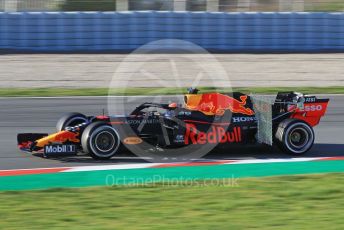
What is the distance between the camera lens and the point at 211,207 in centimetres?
737

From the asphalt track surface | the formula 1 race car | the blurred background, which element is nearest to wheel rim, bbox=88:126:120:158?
the formula 1 race car

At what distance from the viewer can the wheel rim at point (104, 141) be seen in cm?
955

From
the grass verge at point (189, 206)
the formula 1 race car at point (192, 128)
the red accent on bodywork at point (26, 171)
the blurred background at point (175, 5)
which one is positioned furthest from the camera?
the blurred background at point (175, 5)

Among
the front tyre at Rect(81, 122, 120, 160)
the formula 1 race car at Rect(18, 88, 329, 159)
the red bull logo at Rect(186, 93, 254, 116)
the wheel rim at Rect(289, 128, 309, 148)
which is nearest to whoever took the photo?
the front tyre at Rect(81, 122, 120, 160)

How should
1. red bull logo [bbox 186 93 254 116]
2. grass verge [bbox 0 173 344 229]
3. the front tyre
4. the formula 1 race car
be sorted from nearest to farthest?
grass verge [bbox 0 173 344 229]
the front tyre
the formula 1 race car
red bull logo [bbox 186 93 254 116]

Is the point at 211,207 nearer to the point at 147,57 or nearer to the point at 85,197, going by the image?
the point at 85,197

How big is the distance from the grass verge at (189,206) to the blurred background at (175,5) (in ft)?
44.1

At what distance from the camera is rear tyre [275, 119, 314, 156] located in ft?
32.8

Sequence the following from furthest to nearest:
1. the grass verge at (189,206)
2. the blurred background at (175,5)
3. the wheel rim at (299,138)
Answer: the blurred background at (175,5) < the wheel rim at (299,138) < the grass verge at (189,206)

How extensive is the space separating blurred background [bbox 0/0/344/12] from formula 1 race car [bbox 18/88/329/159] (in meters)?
11.7

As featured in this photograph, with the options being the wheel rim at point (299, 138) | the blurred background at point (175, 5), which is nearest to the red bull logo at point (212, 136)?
the wheel rim at point (299, 138)

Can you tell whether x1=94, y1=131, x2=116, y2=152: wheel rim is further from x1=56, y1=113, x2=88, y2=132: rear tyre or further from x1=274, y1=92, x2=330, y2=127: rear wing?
x1=274, y1=92, x2=330, y2=127: rear wing

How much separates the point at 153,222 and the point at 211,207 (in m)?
0.84

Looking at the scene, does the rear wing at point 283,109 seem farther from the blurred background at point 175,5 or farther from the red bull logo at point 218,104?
the blurred background at point 175,5
